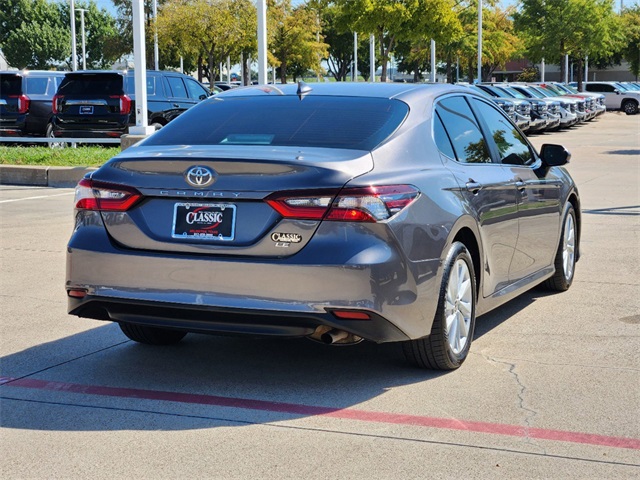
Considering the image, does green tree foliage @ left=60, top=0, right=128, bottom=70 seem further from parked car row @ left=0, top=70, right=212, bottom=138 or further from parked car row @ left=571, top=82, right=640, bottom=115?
parked car row @ left=0, top=70, right=212, bottom=138

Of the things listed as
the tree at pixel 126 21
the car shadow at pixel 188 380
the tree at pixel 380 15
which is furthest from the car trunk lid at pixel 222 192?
the tree at pixel 126 21

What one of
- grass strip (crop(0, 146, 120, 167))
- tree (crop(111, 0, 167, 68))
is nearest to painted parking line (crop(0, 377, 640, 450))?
grass strip (crop(0, 146, 120, 167))

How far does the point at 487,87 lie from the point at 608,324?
1148 inches

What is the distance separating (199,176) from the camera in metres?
5.17

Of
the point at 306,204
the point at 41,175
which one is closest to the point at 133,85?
the point at 41,175

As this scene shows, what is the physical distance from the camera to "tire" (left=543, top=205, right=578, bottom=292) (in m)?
7.94

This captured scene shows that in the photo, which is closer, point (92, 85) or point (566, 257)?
point (566, 257)

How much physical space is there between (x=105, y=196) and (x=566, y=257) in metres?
4.11

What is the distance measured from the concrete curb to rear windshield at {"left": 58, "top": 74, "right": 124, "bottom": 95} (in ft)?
15.3

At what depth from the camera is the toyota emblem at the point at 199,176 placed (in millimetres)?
5152

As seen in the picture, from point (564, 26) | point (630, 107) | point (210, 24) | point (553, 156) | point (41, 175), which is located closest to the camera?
point (553, 156)

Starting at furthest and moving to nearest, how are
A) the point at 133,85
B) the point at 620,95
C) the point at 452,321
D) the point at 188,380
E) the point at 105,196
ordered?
the point at 620,95 → the point at 133,85 → the point at 452,321 → the point at 188,380 → the point at 105,196

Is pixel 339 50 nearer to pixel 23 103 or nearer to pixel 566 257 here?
pixel 23 103

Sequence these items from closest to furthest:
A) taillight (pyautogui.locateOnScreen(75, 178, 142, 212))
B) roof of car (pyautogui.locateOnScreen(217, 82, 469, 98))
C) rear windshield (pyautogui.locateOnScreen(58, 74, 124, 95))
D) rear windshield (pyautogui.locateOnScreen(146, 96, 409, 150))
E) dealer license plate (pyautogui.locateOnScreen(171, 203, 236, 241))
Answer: dealer license plate (pyautogui.locateOnScreen(171, 203, 236, 241)) → taillight (pyautogui.locateOnScreen(75, 178, 142, 212)) → rear windshield (pyautogui.locateOnScreen(146, 96, 409, 150)) → roof of car (pyautogui.locateOnScreen(217, 82, 469, 98)) → rear windshield (pyautogui.locateOnScreen(58, 74, 124, 95))
